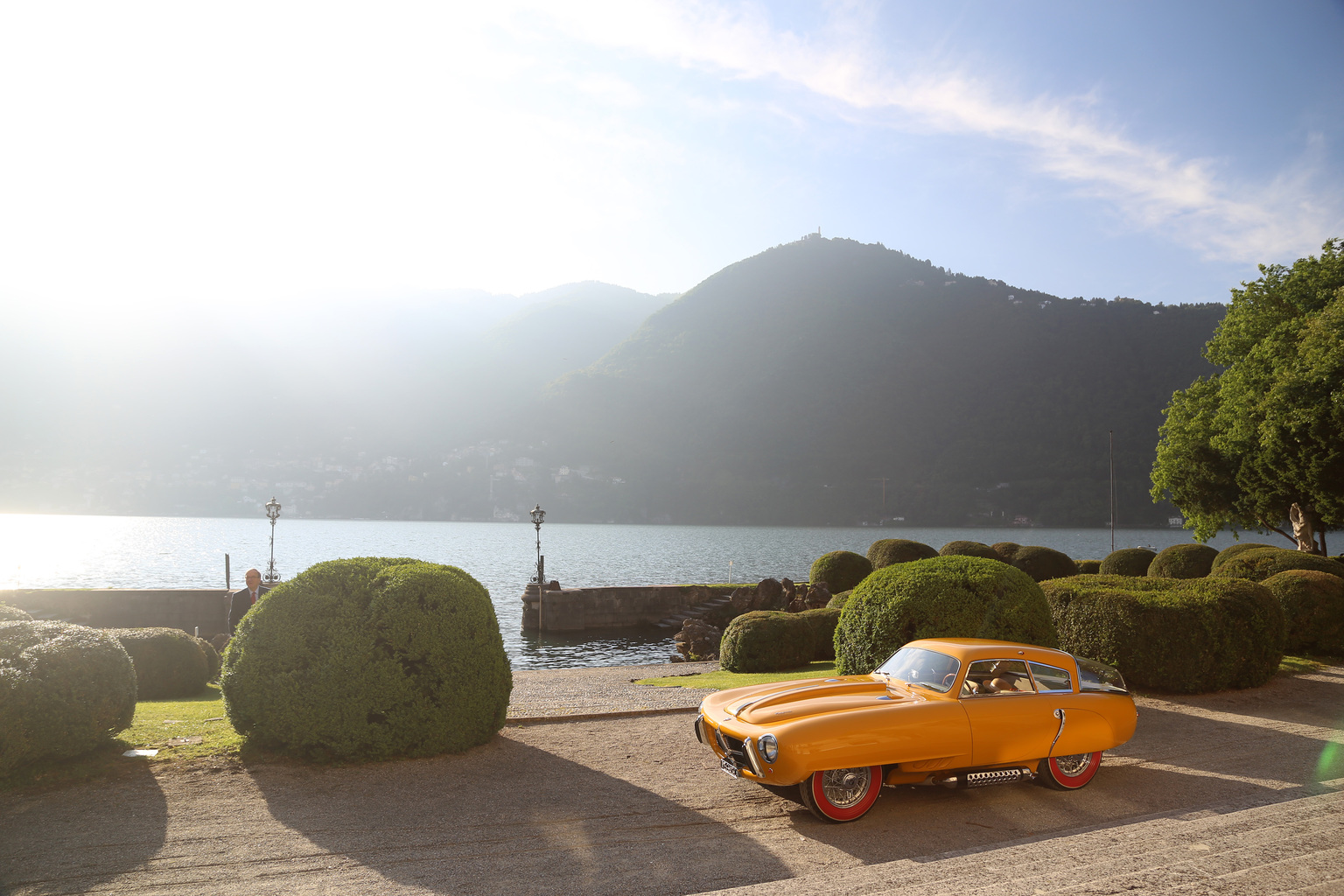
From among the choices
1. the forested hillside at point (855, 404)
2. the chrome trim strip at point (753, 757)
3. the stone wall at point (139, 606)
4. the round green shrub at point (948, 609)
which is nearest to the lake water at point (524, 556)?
the forested hillside at point (855, 404)

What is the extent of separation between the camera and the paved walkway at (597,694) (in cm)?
1068

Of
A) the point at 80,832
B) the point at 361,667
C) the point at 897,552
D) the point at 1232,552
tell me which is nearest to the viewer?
the point at 80,832

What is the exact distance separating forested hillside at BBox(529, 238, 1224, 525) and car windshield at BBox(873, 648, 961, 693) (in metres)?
114

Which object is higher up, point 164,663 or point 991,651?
point 991,651

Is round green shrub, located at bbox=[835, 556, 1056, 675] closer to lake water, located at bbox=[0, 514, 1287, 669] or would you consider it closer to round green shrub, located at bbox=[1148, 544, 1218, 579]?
lake water, located at bbox=[0, 514, 1287, 669]

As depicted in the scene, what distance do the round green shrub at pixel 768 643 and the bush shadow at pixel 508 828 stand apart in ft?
35.0

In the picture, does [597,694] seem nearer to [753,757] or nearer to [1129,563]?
[753,757]

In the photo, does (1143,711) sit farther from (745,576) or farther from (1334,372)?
(745,576)

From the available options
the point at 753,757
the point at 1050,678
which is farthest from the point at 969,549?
the point at 753,757

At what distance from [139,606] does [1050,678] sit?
32.5 meters

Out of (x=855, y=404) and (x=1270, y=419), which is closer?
(x=1270, y=419)

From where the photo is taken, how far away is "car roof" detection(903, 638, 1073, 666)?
22.2 ft

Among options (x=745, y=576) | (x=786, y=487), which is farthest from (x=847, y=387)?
(x=745, y=576)

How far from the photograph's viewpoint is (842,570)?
30250 millimetres
